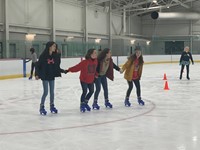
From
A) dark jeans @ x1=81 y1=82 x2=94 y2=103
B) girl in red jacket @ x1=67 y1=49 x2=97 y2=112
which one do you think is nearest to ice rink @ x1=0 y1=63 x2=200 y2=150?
dark jeans @ x1=81 y1=82 x2=94 y2=103

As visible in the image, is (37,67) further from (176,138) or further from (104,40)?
(104,40)

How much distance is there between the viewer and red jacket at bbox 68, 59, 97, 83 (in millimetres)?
6598

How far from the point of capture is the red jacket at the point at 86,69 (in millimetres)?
6598

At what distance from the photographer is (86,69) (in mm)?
6598

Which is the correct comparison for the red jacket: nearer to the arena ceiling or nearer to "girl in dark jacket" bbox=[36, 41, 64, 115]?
"girl in dark jacket" bbox=[36, 41, 64, 115]

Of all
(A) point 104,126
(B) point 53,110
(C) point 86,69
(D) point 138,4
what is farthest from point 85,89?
(D) point 138,4

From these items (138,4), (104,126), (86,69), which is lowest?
(104,126)

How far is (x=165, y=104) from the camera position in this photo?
790 cm

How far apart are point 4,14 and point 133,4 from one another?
15.9m

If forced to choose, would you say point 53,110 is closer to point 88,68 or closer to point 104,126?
point 88,68

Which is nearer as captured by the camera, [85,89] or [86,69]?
[86,69]

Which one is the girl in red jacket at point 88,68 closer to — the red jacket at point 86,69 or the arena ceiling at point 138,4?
the red jacket at point 86,69

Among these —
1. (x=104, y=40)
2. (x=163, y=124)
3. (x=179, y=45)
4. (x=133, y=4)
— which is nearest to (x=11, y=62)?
(x=163, y=124)

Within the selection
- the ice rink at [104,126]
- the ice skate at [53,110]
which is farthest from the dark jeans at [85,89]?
the ice skate at [53,110]
